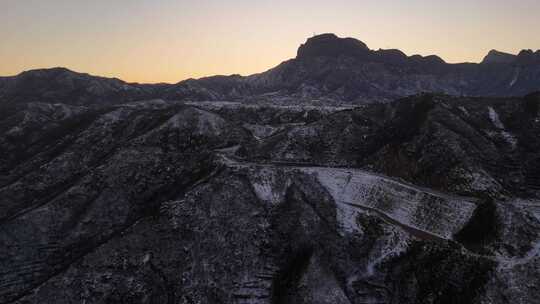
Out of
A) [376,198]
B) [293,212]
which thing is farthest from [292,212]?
[376,198]

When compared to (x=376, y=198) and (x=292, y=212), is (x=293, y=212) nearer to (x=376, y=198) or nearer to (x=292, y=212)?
(x=292, y=212)

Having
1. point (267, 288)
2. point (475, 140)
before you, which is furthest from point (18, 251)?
point (475, 140)

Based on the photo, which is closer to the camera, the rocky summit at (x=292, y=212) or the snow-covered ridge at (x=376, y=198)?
the rocky summit at (x=292, y=212)

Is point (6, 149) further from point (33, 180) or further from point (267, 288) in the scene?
point (267, 288)

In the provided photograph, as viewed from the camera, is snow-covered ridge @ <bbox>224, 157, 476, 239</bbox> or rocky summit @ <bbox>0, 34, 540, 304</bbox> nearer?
rocky summit @ <bbox>0, 34, 540, 304</bbox>
